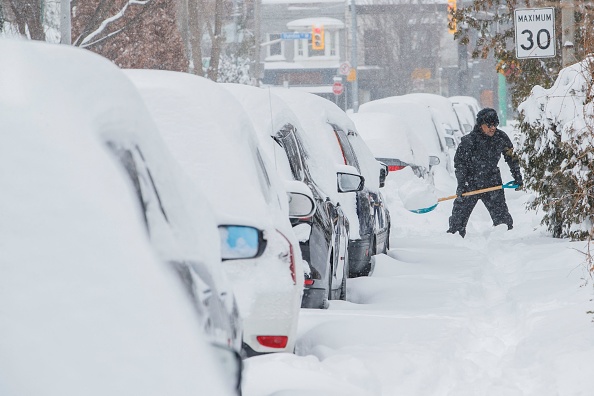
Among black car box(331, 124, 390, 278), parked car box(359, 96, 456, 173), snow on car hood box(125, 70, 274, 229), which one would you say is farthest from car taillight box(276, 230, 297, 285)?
parked car box(359, 96, 456, 173)

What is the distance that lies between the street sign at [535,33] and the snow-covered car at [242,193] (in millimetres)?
8788

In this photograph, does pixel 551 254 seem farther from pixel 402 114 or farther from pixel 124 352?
pixel 402 114

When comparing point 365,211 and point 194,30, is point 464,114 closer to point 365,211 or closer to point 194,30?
point 194,30

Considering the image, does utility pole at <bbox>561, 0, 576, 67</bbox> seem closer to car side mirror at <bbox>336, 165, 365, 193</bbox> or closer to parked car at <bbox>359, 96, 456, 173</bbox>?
car side mirror at <bbox>336, 165, 365, 193</bbox>

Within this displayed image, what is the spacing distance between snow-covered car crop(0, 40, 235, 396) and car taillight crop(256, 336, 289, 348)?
2.60m

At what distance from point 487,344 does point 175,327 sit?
16.6 feet

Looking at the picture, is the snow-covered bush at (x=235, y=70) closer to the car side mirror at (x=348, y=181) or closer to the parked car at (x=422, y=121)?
the parked car at (x=422, y=121)

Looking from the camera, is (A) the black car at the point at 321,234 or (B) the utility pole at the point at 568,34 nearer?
(A) the black car at the point at 321,234

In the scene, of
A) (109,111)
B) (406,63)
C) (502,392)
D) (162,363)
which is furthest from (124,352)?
(406,63)

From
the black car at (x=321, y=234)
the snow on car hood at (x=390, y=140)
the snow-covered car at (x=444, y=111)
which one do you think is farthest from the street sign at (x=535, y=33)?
the snow-covered car at (x=444, y=111)

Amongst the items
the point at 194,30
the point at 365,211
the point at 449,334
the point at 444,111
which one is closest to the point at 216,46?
the point at 194,30

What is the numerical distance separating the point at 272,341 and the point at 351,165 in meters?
5.07

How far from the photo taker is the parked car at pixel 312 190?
20.5 ft

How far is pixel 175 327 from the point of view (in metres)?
1.99
